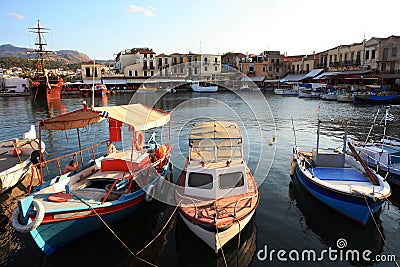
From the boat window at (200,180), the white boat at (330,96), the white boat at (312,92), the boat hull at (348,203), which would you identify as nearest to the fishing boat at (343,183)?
the boat hull at (348,203)

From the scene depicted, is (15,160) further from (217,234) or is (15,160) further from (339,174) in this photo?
(339,174)

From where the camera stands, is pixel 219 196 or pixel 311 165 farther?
pixel 311 165

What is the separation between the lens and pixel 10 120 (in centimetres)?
3281

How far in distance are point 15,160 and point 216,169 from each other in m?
11.4

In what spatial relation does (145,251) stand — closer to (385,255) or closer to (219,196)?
(219,196)

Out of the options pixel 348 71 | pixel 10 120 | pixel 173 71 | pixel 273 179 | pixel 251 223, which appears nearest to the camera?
pixel 251 223

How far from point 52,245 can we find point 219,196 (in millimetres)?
5315

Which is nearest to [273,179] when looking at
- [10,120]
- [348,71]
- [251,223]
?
[251,223]

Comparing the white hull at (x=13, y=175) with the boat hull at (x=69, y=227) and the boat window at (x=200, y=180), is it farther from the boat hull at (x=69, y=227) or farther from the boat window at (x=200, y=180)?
the boat window at (x=200, y=180)

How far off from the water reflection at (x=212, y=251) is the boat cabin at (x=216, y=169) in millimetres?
1442

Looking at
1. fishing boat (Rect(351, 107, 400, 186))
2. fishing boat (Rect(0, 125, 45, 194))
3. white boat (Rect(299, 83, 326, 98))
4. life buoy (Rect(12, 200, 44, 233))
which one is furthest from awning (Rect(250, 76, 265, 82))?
life buoy (Rect(12, 200, 44, 233))

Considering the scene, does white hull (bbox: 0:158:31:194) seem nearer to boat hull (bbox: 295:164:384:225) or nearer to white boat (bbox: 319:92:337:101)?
boat hull (bbox: 295:164:384:225)

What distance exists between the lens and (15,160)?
14367 millimetres

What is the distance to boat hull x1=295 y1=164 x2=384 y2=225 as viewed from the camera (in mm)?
9328
